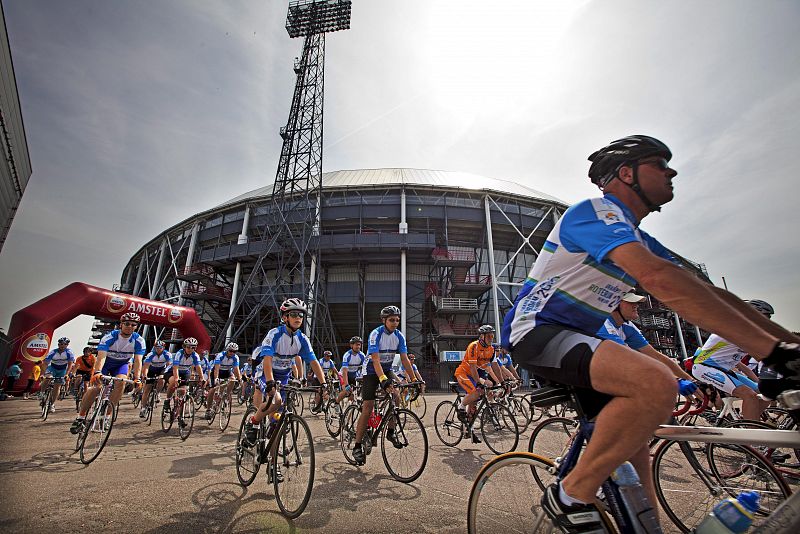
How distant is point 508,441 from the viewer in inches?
274

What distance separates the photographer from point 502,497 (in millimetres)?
1894

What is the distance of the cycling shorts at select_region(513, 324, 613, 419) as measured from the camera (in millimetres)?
1477

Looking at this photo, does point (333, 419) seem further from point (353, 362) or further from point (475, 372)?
point (475, 372)

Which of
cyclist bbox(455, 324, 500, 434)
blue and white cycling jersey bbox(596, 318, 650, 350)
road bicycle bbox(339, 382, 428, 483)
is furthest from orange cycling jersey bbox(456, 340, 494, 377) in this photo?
blue and white cycling jersey bbox(596, 318, 650, 350)

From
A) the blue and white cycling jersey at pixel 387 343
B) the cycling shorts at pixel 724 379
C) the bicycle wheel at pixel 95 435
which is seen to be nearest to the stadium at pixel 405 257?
the blue and white cycling jersey at pixel 387 343

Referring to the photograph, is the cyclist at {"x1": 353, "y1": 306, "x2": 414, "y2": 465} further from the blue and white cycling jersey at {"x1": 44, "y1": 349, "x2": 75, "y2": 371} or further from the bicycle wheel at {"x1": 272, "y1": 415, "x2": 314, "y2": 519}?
the blue and white cycling jersey at {"x1": 44, "y1": 349, "x2": 75, "y2": 371}

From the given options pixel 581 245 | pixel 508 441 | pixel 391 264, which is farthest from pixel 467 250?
pixel 581 245

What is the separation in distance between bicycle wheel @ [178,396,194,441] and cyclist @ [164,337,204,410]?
605 mm

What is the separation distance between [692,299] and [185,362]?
35.2 ft

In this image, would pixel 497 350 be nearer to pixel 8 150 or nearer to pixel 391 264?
pixel 8 150

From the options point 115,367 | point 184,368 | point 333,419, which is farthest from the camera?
point 184,368

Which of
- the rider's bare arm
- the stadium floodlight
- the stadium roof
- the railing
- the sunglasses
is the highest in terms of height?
the stadium floodlight

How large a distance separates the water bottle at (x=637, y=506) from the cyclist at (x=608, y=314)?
0.21 meters

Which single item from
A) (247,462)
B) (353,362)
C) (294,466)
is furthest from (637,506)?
(353,362)
